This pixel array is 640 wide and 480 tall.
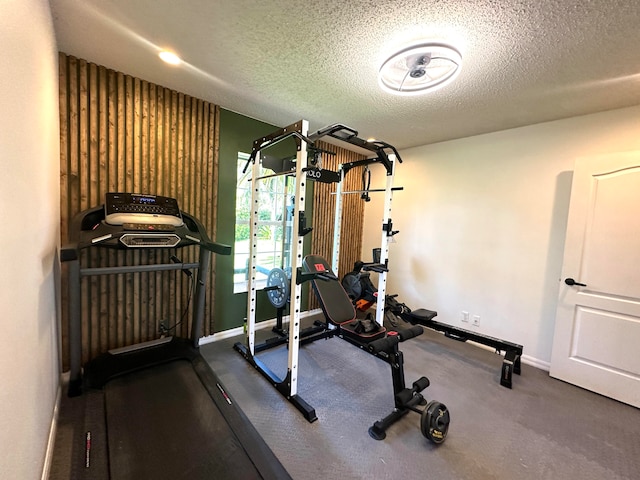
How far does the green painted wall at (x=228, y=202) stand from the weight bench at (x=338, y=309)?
0.98 m

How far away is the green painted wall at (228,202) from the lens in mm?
2990

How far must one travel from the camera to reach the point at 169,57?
1999 millimetres

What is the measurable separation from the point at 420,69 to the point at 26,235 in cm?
251

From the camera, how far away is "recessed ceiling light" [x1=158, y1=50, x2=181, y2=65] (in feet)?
6.39

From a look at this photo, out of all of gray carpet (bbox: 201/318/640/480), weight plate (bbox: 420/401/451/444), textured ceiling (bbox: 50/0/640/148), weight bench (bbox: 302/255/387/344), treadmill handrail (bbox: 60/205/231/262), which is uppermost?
textured ceiling (bbox: 50/0/640/148)

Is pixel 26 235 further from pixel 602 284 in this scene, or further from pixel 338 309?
pixel 602 284

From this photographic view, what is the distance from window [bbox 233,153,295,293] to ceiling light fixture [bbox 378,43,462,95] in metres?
1.63

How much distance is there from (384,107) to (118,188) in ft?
8.77

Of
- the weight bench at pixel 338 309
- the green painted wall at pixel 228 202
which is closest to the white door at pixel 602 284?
the weight bench at pixel 338 309

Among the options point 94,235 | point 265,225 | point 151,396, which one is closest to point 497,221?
point 265,225

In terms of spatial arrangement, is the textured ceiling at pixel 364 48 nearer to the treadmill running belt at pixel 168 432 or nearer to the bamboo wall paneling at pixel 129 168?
the bamboo wall paneling at pixel 129 168

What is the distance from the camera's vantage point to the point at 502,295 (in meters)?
3.18

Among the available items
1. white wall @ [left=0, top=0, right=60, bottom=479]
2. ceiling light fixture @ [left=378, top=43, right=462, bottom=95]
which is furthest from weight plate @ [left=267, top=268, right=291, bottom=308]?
ceiling light fixture @ [left=378, top=43, right=462, bottom=95]

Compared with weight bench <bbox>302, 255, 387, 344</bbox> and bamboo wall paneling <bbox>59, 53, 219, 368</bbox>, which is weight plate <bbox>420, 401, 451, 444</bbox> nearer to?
weight bench <bbox>302, 255, 387, 344</bbox>
